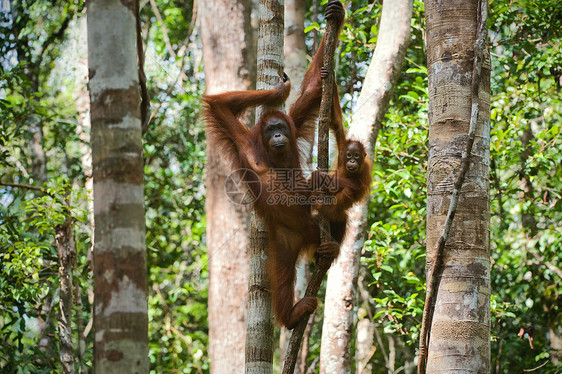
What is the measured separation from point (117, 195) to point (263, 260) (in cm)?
190

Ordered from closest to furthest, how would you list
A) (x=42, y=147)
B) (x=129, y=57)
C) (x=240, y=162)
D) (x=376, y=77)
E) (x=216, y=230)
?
(x=129, y=57)
(x=240, y=162)
(x=376, y=77)
(x=216, y=230)
(x=42, y=147)

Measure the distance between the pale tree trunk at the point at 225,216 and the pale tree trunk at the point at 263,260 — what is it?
1857 mm

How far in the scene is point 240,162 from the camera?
4.34 meters

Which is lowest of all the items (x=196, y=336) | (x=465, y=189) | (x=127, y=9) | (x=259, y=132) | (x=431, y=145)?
(x=196, y=336)

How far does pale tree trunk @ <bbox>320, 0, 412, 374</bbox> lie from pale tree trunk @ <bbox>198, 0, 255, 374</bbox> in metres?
0.91

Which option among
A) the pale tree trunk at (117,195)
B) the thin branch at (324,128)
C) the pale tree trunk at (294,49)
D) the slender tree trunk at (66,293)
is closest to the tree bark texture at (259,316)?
the thin branch at (324,128)

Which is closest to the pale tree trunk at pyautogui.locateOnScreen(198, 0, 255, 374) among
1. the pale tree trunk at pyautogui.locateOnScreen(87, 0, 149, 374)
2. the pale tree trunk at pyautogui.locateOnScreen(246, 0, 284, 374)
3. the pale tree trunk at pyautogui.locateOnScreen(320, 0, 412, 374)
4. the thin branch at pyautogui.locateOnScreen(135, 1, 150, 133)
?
the pale tree trunk at pyautogui.locateOnScreen(320, 0, 412, 374)

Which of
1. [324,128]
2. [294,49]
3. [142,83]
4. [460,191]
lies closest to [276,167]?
[324,128]

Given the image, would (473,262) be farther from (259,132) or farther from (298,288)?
(298,288)

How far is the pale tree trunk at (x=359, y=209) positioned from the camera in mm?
5129

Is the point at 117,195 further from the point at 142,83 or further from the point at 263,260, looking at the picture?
the point at 263,260

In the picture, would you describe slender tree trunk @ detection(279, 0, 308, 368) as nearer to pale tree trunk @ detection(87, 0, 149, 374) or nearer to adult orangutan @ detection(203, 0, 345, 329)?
adult orangutan @ detection(203, 0, 345, 329)

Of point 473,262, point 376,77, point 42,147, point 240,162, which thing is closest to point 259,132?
point 240,162

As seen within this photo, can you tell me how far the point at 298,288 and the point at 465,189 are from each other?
3.48 meters
